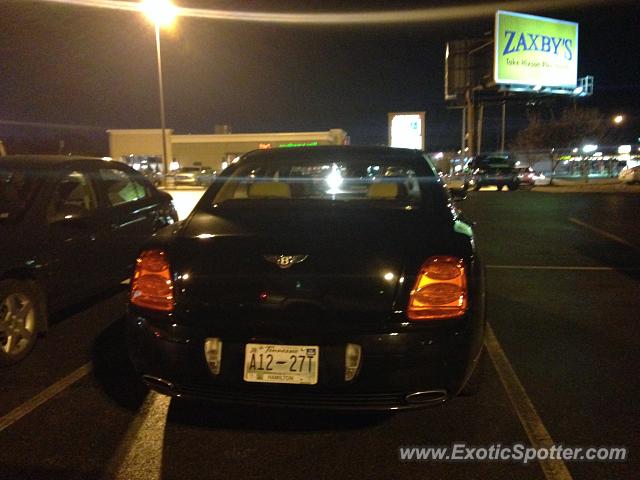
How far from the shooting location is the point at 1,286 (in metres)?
4.12

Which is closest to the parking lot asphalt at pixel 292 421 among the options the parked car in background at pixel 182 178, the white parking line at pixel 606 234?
the white parking line at pixel 606 234

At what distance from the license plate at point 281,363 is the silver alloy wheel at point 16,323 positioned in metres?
2.33

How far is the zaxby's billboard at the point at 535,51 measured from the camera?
1371 inches

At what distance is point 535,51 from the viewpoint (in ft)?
119

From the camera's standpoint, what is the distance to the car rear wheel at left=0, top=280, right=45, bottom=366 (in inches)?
165

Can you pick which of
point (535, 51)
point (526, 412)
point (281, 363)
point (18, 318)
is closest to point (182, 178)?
point (535, 51)

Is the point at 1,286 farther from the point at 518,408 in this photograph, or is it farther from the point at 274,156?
the point at 518,408

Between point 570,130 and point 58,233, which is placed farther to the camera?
point 570,130

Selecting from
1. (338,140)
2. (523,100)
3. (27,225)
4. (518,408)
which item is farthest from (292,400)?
(338,140)

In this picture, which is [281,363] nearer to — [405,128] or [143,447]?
[143,447]

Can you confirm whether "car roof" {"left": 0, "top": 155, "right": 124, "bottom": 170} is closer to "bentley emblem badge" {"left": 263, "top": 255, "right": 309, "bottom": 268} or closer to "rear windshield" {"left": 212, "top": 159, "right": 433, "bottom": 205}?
"rear windshield" {"left": 212, "top": 159, "right": 433, "bottom": 205}

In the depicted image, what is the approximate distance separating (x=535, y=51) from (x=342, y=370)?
124ft

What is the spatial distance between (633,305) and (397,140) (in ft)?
89.8

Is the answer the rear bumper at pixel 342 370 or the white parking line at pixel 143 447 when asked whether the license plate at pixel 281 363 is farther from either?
the white parking line at pixel 143 447
